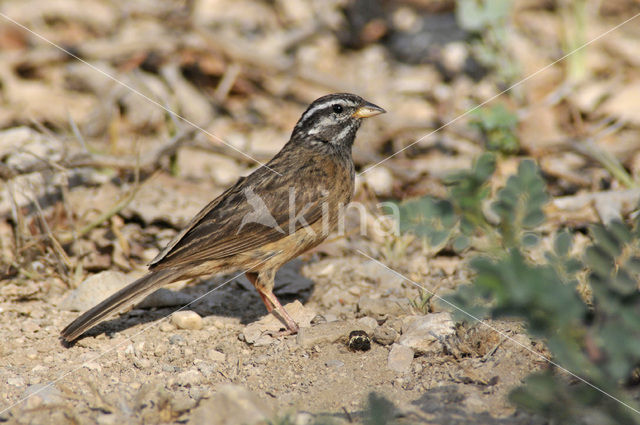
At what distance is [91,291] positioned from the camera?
17.6 ft

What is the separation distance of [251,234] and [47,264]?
1.89m

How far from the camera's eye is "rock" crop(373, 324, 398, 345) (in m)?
4.57

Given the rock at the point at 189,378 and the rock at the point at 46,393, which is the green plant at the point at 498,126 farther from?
the rock at the point at 46,393

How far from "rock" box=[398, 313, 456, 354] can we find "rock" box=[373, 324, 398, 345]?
0.07 meters

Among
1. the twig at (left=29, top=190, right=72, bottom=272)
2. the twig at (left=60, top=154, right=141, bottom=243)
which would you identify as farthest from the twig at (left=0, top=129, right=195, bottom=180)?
the twig at (left=29, top=190, right=72, bottom=272)

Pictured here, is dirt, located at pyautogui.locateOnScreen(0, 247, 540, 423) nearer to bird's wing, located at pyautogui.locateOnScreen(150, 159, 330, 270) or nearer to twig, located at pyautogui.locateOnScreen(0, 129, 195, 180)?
bird's wing, located at pyautogui.locateOnScreen(150, 159, 330, 270)

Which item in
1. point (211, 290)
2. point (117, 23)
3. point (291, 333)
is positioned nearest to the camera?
point (291, 333)

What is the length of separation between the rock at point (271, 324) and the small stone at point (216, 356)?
0.89 feet

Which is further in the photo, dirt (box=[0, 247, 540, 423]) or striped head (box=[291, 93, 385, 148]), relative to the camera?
striped head (box=[291, 93, 385, 148])

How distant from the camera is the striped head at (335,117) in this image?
597 cm

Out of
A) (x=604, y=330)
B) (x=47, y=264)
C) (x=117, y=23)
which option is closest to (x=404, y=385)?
(x=604, y=330)

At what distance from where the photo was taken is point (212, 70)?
8.78 metres

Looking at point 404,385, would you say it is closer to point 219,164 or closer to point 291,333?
point 291,333

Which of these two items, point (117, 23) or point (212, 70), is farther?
point (117, 23)
